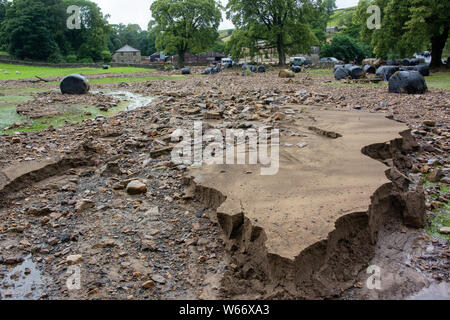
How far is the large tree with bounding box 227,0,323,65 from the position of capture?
27141 mm

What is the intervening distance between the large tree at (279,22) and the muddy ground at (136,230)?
74.0 feet

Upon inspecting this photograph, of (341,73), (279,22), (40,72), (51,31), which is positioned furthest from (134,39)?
(341,73)

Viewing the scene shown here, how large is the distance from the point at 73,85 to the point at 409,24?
1462cm

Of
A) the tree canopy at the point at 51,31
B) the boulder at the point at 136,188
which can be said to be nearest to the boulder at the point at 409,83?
the boulder at the point at 136,188

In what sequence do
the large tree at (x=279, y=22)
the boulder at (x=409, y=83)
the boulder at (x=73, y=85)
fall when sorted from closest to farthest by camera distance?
the boulder at (x=409, y=83), the boulder at (x=73, y=85), the large tree at (x=279, y=22)

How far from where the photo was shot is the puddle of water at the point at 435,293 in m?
2.45

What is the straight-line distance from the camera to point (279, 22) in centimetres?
2823

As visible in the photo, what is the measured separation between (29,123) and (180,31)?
96.9 ft

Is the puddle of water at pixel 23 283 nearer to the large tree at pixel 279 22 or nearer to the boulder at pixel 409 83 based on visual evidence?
the boulder at pixel 409 83

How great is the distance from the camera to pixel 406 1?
17.5 metres

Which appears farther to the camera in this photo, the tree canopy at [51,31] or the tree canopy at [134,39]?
the tree canopy at [134,39]

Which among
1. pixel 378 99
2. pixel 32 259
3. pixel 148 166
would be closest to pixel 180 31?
pixel 378 99
